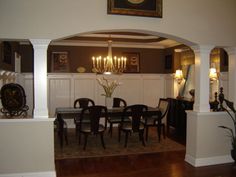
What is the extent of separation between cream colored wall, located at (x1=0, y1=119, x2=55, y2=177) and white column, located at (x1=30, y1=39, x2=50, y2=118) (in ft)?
0.50

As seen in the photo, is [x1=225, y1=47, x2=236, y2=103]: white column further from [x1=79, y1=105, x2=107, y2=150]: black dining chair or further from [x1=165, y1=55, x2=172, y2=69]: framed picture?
[x1=165, y1=55, x2=172, y2=69]: framed picture

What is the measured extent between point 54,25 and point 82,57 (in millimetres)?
4155

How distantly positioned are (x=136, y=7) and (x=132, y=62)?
4.31 m

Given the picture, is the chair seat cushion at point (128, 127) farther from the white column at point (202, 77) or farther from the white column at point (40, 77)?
the white column at point (40, 77)

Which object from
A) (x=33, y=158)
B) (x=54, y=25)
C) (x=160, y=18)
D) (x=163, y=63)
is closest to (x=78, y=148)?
(x=33, y=158)

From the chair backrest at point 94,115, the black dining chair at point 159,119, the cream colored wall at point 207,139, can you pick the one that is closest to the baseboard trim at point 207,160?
the cream colored wall at point 207,139

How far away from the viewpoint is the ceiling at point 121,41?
7.38 m

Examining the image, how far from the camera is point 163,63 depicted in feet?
28.9

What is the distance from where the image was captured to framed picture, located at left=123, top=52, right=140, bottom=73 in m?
8.37

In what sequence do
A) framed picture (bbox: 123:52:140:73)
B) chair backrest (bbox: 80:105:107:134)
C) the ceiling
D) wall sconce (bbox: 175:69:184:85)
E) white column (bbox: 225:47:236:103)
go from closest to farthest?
white column (bbox: 225:47:236:103), chair backrest (bbox: 80:105:107:134), the ceiling, wall sconce (bbox: 175:69:184:85), framed picture (bbox: 123:52:140:73)

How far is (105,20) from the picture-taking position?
4.05 metres

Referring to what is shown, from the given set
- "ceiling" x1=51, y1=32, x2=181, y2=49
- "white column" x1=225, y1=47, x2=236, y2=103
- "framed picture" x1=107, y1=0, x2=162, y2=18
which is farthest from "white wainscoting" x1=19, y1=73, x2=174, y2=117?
"framed picture" x1=107, y1=0, x2=162, y2=18

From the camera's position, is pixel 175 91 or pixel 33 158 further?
pixel 175 91

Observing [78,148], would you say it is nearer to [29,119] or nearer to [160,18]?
[29,119]
